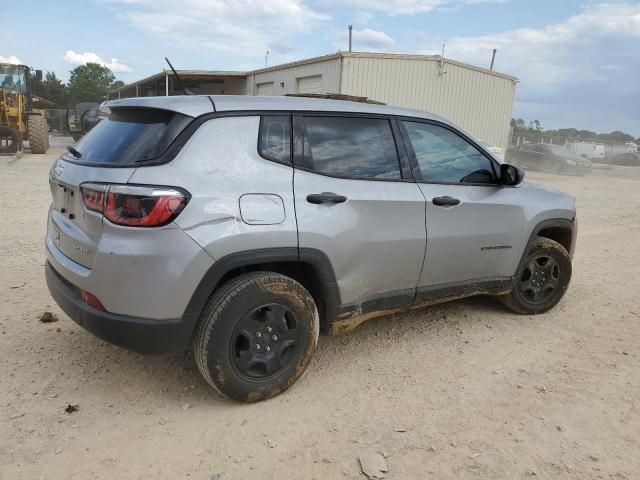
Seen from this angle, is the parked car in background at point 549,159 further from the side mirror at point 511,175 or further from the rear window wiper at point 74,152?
the rear window wiper at point 74,152

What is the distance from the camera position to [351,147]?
332cm

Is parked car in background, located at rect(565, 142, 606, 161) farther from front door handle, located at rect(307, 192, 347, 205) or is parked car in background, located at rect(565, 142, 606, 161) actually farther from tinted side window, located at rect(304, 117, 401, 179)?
front door handle, located at rect(307, 192, 347, 205)

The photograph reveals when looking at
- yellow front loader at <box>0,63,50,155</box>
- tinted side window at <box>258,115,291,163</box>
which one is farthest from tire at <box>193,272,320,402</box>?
yellow front loader at <box>0,63,50,155</box>

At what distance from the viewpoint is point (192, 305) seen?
8.89 feet

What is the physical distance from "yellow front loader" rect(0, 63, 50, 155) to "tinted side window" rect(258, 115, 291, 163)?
56.9 ft

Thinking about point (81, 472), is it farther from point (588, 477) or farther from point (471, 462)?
point (588, 477)

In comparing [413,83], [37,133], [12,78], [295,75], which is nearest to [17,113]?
[37,133]

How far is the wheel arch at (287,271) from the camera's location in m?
2.72

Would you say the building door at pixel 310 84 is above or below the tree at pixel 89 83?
below

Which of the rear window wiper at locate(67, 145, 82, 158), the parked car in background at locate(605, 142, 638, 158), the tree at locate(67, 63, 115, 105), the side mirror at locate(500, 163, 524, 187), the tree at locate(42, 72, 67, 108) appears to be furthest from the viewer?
the tree at locate(67, 63, 115, 105)

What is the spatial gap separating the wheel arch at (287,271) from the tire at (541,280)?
6.58ft

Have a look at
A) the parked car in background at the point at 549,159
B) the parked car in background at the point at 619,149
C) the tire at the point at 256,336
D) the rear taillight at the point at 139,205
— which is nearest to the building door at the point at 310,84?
the parked car in background at the point at 549,159

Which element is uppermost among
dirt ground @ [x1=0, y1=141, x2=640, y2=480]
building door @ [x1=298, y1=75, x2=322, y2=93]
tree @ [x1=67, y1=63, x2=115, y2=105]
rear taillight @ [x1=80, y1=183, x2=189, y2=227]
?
tree @ [x1=67, y1=63, x2=115, y2=105]

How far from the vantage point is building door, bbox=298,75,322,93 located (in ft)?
58.9
